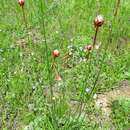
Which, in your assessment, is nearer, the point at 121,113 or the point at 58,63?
the point at 121,113

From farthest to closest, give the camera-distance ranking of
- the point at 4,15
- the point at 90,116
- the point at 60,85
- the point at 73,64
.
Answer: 1. the point at 4,15
2. the point at 73,64
3. the point at 60,85
4. the point at 90,116

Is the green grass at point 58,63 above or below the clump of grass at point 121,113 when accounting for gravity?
above

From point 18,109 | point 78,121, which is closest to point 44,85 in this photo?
point 18,109

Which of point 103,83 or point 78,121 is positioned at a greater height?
point 103,83

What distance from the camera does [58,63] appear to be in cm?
386

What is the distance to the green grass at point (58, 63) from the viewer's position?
3250 millimetres

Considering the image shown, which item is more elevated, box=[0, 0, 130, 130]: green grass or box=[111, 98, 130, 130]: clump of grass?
box=[0, 0, 130, 130]: green grass

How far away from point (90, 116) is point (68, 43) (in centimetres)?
103

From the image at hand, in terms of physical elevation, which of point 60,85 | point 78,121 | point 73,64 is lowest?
point 78,121

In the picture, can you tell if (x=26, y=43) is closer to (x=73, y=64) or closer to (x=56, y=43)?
(x=56, y=43)

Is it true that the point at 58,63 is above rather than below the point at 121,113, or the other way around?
above

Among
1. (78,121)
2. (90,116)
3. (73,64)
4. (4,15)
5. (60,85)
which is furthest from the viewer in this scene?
(4,15)

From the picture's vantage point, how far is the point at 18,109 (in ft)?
11.0

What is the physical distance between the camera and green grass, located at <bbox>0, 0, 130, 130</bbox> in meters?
3.25
